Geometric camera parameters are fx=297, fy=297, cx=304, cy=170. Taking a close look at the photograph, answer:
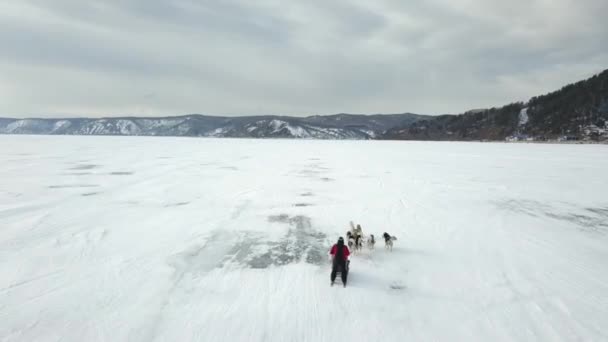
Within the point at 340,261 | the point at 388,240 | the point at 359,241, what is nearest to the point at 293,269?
the point at 340,261

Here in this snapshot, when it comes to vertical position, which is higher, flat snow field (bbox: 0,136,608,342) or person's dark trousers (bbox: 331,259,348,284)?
person's dark trousers (bbox: 331,259,348,284)

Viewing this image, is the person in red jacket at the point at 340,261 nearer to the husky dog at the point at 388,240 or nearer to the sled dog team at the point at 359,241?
the sled dog team at the point at 359,241

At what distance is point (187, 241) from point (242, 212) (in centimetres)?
343

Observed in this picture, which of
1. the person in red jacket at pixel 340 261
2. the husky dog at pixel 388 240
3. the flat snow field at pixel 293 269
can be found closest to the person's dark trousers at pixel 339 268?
the person in red jacket at pixel 340 261

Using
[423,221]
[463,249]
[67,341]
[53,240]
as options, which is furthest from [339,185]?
[67,341]

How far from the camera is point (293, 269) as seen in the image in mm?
7031

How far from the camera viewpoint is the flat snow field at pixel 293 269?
4910mm

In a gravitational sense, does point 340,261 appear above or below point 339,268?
above

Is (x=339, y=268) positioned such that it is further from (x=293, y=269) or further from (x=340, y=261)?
(x=293, y=269)

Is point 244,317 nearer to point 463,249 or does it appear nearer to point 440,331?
point 440,331

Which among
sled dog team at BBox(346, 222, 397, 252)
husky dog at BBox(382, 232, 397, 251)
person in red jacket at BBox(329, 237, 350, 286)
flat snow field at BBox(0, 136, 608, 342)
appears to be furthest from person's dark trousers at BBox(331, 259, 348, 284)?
husky dog at BBox(382, 232, 397, 251)

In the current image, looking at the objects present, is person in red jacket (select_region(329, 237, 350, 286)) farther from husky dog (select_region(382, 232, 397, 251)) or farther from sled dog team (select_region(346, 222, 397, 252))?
husky dog (select_region(382, 232, 397, 251))

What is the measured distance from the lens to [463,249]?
838 cm

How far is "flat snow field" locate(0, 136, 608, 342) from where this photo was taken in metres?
4.91
